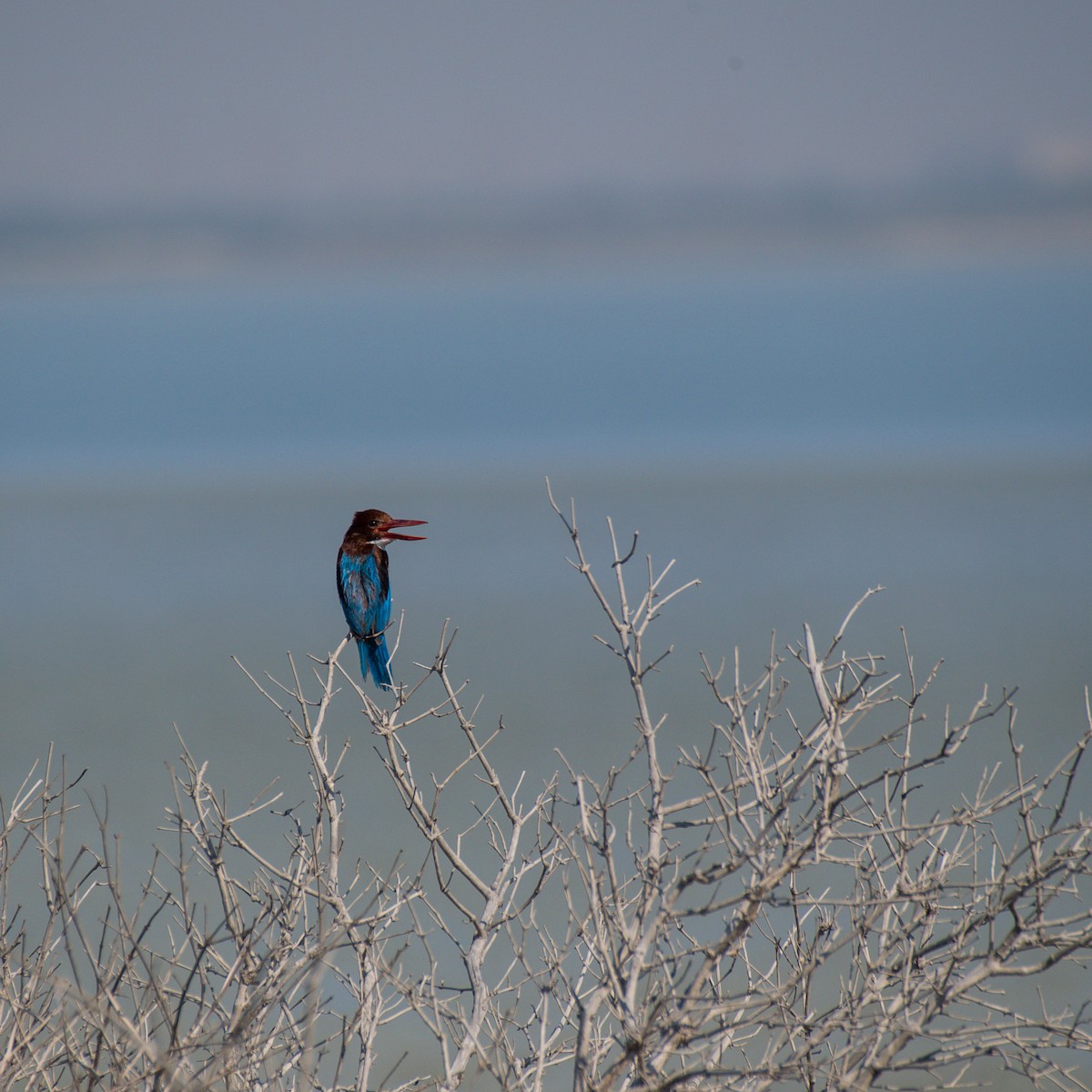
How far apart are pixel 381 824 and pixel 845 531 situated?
46122 mm

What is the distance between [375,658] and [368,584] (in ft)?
1.06

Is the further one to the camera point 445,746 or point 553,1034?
point 445,746

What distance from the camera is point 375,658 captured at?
5.19m

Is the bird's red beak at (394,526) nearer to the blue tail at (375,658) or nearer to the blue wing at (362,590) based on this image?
the blue wing at (362,590)

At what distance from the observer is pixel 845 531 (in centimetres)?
5888

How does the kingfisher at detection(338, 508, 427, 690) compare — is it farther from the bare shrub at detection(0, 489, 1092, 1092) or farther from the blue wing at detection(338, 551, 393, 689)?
the bare shrub at detection(0, 489, 1092, 1092)

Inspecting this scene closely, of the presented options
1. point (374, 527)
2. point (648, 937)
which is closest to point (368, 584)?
point (374, 527)

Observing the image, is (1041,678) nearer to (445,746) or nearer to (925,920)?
(445,746)

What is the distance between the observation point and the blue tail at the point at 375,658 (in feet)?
16.9

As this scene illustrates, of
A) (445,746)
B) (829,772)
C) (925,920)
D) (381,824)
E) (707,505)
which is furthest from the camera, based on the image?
(707,505)

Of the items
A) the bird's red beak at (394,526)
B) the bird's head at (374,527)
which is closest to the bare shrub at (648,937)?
the bird's red beak at (394,526)

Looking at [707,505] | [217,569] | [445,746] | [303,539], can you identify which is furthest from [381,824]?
[707,505]

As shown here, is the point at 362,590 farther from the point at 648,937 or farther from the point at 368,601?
the point at 648,937

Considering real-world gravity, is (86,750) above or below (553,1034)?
below
